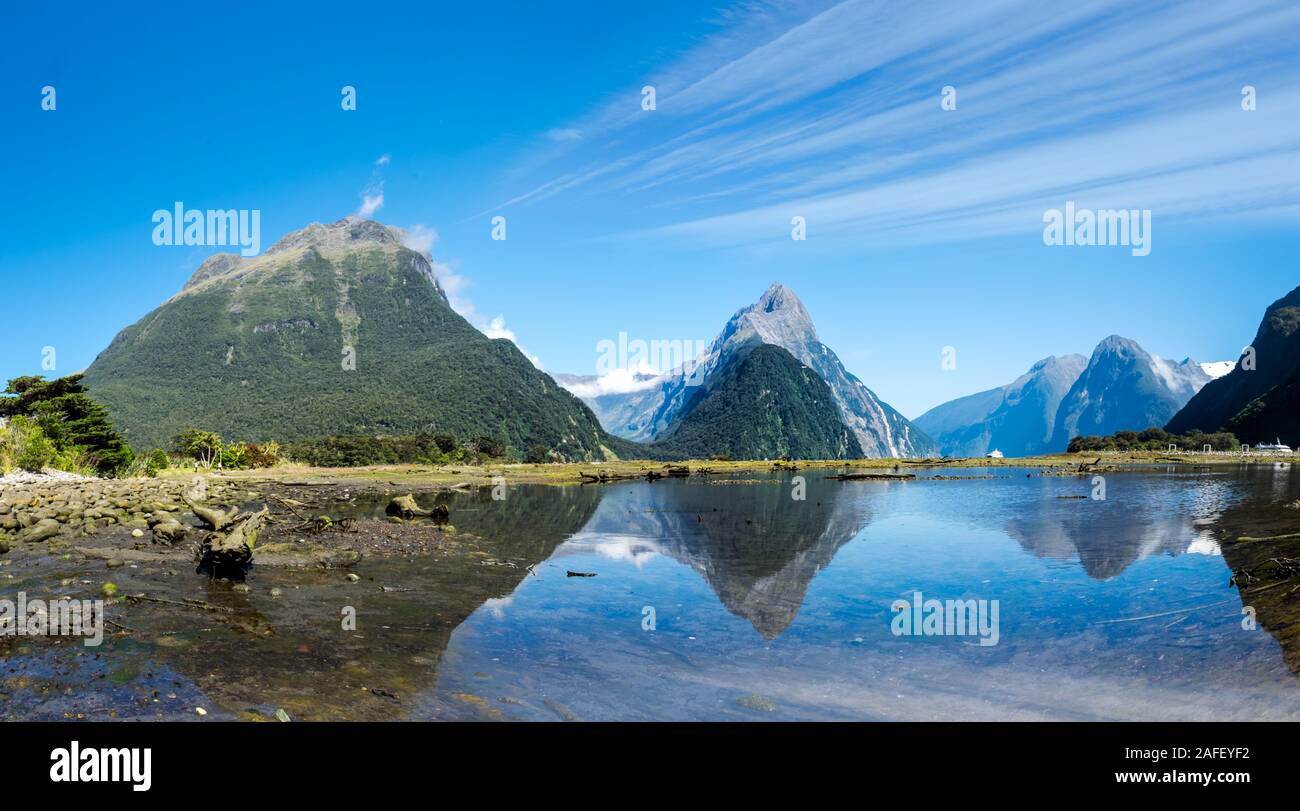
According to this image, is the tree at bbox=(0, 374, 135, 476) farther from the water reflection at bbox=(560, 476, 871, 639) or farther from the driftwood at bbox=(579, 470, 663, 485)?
the driftwood at bbox=(579, 470, 663, 485)

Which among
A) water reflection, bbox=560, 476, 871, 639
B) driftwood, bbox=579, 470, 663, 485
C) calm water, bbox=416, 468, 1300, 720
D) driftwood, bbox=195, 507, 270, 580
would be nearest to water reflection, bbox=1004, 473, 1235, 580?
calm water, bbox=416, 468, 1300, 720

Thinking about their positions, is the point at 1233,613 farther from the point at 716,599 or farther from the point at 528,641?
the point at 528,641

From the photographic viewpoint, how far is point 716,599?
23.9m

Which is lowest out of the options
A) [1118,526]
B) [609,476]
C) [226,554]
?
[609,476]

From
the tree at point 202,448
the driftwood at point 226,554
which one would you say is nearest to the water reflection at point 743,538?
the driftwood at point 226,554

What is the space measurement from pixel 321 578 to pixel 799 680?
58.2 ft

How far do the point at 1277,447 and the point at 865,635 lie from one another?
21895 cm

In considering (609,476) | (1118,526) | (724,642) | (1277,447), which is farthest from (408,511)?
(1277,447)

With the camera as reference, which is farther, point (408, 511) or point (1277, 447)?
point (1277, 447)

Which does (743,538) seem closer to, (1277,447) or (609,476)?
(609,476)

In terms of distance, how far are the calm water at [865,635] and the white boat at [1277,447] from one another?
171 metres

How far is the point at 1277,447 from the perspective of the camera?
17812cm
